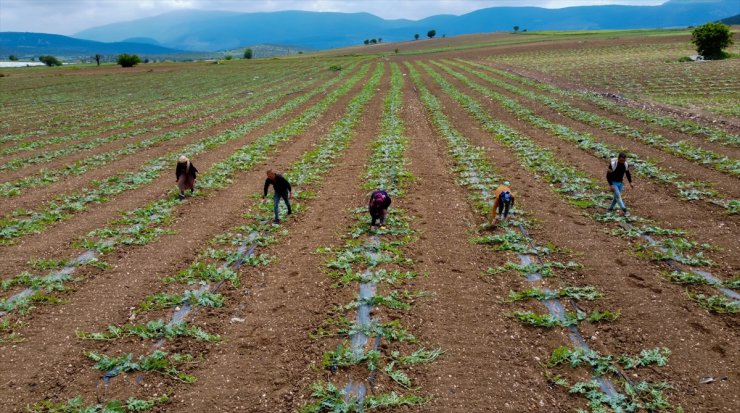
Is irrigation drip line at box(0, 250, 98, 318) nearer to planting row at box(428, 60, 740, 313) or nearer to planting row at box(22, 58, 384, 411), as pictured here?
planting row at box(22, 58, 384, 411)

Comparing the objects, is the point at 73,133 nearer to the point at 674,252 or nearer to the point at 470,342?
the point at 470,342

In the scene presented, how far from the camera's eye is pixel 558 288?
10000mm

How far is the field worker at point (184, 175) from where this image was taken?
53.2ft

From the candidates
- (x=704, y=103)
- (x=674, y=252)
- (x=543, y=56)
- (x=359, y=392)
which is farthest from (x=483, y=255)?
(x=543, y=56)

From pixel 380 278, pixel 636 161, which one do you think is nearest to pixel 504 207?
pixel 380 278

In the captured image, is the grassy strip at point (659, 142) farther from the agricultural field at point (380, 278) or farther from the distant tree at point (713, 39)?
the distant tree at point (713, 39)

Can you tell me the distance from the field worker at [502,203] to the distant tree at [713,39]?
69913 millimetres

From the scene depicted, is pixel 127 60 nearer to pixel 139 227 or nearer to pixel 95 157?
pixel 95 157

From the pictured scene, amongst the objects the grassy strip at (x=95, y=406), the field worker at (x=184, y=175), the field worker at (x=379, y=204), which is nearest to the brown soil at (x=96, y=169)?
the field worker at (x=184, y=175)

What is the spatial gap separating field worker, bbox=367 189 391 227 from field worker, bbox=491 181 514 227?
3006 mm

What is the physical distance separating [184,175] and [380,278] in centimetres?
941

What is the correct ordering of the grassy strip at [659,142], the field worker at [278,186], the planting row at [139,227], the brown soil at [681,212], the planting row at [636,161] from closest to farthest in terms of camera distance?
the planting row at [139,227], the brown soil at [681,212], the field worker at [278,186], the planting row at [636,161], the grassy strip at [659,142]

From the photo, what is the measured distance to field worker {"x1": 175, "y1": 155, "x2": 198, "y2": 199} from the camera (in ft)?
53.2

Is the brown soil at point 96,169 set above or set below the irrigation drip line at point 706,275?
above
